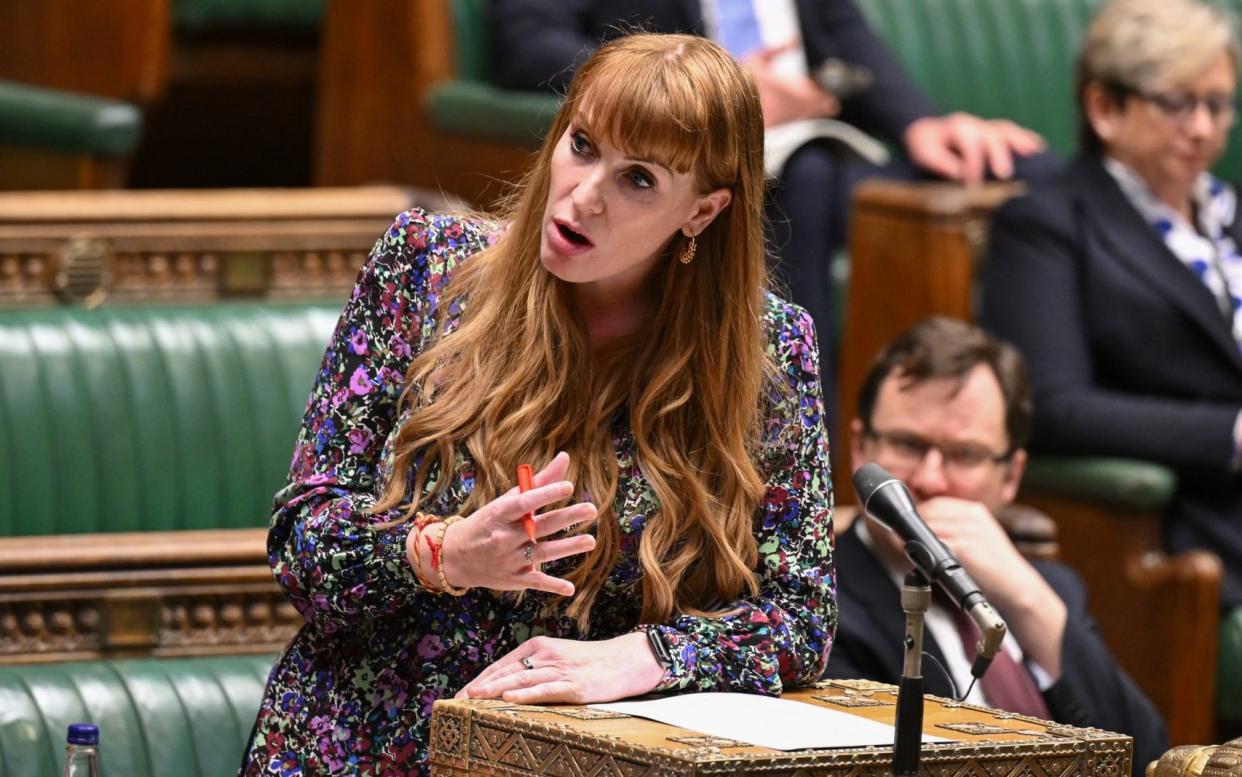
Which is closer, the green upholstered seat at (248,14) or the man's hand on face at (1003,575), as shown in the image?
the man's hand on face at (1003,575)

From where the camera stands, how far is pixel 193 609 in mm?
2236

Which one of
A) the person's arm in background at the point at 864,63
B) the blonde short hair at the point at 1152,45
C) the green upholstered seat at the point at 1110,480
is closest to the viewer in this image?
the green upholstered seat at the point at 1110,480

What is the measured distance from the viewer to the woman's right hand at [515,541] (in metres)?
1.41

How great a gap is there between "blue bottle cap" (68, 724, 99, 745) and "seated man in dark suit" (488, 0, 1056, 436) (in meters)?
1.62

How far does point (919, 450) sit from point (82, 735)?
0.99 m

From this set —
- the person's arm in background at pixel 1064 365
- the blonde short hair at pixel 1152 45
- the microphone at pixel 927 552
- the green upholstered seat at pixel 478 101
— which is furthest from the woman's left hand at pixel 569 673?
the blonde short hair at pixel 1152 45

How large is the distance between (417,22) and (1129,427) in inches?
51.5

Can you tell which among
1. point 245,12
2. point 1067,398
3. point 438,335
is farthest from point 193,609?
point 245,12

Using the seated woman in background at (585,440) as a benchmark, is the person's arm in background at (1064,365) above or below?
below

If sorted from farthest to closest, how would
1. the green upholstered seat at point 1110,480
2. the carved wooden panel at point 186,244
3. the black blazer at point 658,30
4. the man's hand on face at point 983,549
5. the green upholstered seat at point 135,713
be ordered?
1. the black blazer at point 658,30
2. the green upholstered seat at point 1110,480
3. the carved wooden panel at point 186,244
4. the man's hand on face at point 983,549
5. the green upholstered seat at point 135,713

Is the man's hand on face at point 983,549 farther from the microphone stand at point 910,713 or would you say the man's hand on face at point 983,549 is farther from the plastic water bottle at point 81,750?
the plastic water bottle at point 81,750

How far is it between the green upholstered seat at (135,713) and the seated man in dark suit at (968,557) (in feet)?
1.97

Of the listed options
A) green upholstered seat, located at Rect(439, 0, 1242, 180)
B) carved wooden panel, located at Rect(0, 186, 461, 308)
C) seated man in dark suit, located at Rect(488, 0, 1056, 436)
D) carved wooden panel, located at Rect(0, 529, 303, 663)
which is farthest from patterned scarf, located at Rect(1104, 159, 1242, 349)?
carved wooden panel, located at Rect(0, 529, 303, 663)

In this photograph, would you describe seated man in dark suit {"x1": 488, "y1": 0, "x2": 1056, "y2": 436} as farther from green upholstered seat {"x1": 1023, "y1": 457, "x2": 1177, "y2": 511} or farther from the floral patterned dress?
the floral patterned dress
